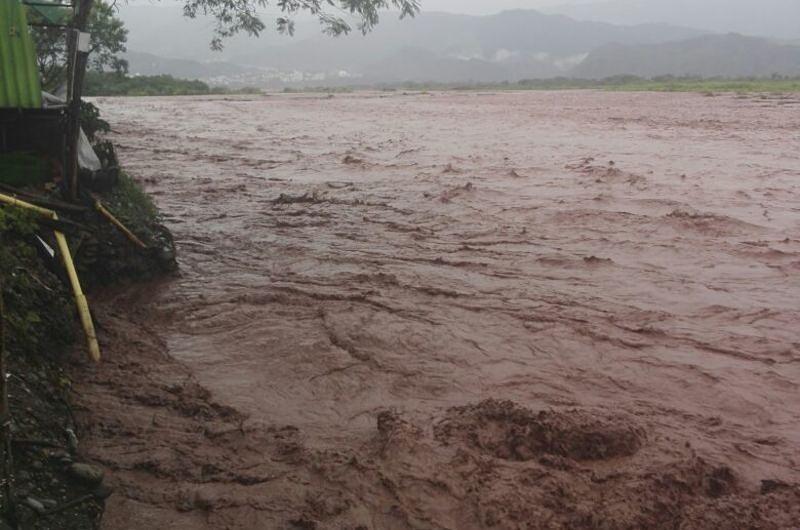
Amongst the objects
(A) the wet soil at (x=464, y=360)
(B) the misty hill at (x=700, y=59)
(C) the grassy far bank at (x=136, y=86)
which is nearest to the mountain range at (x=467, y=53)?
(B) the misty hill at (x=700, y=59)

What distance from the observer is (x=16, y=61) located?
5.14m

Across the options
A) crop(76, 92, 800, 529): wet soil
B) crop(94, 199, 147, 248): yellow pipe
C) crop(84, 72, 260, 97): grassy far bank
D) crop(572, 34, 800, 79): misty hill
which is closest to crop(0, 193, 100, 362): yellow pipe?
crop(76, 92, 800, 529): wet soil

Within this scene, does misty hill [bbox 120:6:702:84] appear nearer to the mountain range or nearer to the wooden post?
the mountain range

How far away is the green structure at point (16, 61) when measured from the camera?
5055 millimetres

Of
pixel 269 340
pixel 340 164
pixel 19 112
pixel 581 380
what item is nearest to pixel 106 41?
pixel 340 164

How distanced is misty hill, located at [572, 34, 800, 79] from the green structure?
Answer: 234ft

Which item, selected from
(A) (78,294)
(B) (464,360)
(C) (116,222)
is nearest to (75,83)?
(C) (116,222)

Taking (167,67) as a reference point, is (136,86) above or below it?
below

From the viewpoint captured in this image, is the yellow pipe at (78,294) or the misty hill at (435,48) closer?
the yellow pipe at (78,294)

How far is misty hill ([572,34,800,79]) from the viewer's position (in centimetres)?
6844

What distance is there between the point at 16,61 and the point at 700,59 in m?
79.2

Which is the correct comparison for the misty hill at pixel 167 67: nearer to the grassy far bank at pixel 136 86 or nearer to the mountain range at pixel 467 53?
the mountain range at pixel 467 53

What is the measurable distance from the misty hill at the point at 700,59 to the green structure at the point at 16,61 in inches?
2807

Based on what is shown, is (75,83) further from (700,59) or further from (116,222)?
(700,59)
